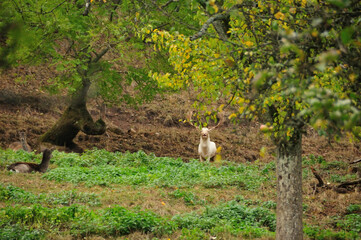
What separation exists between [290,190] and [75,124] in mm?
11831

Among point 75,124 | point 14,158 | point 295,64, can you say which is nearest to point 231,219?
point 295,64

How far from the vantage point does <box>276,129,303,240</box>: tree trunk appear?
5965 millimetres

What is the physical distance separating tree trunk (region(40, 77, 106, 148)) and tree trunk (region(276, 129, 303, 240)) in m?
11.3

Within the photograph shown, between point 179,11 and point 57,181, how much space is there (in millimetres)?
8307

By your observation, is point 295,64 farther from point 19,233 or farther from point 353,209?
point 353,209

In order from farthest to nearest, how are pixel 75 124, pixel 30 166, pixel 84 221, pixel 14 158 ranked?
pixel 75 124 → pixel 14 158 → pixel 30 166 → pixel 84 221

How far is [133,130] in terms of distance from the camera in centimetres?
2067

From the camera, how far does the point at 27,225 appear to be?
20.1ft

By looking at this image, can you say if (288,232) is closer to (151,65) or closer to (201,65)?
(201,65)

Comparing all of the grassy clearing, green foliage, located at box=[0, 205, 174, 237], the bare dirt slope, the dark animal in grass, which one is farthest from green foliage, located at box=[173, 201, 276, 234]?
the bare dirt slope

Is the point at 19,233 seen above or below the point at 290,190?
below

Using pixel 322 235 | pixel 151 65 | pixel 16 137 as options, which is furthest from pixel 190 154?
pixel 322 235

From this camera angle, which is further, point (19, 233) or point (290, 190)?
point (290, 190)

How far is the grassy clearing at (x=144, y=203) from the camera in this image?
626 centimetres
